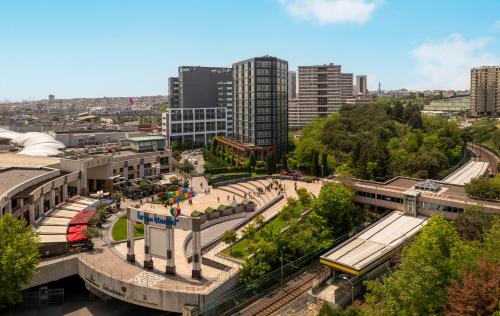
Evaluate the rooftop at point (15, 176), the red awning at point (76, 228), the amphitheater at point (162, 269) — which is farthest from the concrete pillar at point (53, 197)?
the red awning at point (76, 228)

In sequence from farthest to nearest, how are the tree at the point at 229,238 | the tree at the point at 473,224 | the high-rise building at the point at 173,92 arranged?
the high-rise building at the point at 173,92, the tree at the point at 229,238, the tree at the point at 473,224

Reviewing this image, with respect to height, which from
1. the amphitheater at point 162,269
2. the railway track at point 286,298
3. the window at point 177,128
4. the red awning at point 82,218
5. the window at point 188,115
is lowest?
the railway track at point 286,298

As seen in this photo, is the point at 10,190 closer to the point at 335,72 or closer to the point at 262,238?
the point at 262,238

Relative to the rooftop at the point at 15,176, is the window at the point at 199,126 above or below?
above

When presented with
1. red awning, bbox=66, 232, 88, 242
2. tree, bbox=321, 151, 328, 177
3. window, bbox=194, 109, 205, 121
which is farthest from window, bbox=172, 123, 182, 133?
red awning, bbox=66, 232, 88, 242

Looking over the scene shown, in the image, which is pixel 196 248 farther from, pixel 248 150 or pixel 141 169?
pixel 248 150

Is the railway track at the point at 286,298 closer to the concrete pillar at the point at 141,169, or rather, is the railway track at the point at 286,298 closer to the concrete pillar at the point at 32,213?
the concrete pillar at the point at 32,213

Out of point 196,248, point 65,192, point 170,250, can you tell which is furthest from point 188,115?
point 196,248
